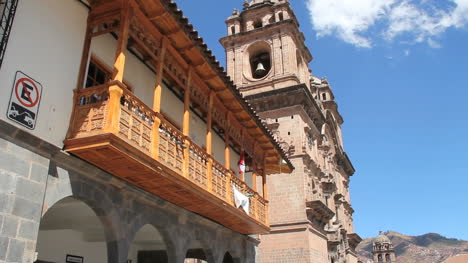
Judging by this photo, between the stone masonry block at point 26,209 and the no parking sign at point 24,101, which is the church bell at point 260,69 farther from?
the stone masonry block at point 26,209

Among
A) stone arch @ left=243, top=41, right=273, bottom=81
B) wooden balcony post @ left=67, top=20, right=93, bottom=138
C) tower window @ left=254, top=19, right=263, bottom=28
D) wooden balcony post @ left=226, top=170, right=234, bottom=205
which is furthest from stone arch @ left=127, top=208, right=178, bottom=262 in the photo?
tower window @ left=254, top=19, right=263, bottom=28

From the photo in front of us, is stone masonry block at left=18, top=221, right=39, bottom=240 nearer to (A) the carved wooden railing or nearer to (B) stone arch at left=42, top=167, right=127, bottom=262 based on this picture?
(B) stone arch at left=42, top=167, right=127, bottom=262

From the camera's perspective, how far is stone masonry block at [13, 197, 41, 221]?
6107mm

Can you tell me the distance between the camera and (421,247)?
15925 centimetres

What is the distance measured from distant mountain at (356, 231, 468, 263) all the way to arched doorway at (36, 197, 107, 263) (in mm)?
145638

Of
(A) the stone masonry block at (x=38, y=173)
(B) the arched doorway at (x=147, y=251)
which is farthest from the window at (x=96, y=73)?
(B) the arched doorway at (x=147, y=251)

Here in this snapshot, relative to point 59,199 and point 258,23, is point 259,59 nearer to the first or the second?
point 258,23

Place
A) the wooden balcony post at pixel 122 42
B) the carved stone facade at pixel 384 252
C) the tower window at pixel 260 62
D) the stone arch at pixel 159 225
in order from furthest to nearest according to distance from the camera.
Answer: the carved stone facade at pixel 384 252
the tower window at pixel 260 62
the stone arch at pixel 159 225
the wooden balcony post at pixel 122 42

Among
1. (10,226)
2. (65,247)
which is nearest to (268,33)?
(65,247)

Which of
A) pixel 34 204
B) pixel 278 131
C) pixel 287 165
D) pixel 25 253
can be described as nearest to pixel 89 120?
pixel 34 204

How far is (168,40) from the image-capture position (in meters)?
8.81

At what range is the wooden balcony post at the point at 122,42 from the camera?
715cm

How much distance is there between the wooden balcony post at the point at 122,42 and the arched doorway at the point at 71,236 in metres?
3.26

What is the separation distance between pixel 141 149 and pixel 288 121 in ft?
58.5
